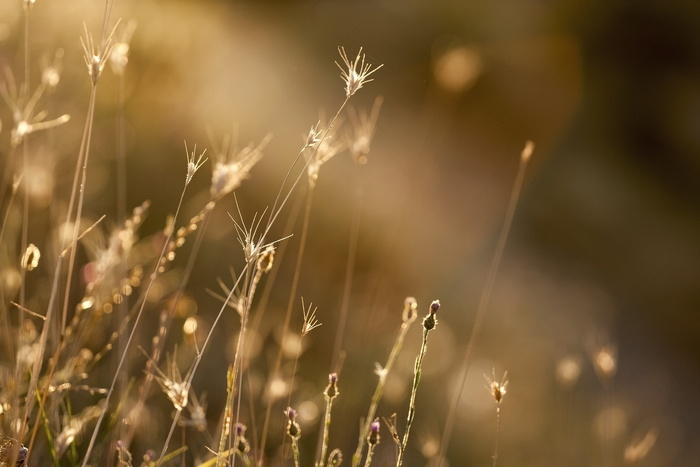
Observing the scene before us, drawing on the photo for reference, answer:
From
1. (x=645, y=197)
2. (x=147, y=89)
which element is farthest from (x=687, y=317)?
(x=147, y=89)

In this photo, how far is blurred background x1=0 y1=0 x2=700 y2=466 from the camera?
2.81 meters

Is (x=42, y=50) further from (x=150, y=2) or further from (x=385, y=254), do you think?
(x=385, y=254)

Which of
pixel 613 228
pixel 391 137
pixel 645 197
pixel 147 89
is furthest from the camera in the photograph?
pixel 645 197

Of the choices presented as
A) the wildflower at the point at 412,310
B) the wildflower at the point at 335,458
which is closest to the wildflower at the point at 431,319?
the wildflower at the point at 412,310

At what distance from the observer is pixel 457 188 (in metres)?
5.21

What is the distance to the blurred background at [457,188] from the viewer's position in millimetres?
2814

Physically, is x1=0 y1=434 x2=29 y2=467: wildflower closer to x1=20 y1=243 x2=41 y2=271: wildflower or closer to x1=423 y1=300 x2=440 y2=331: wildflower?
x1=20 y1=243 x2=41 y2=271: wildflower

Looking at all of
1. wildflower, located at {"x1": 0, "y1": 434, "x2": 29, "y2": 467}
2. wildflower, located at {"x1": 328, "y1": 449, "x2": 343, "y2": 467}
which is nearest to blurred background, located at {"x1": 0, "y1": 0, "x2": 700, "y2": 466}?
wildflower, located at {"x1": 328, "y1": 449, "x2": 343, "y2": 467}

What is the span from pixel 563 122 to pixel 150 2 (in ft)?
12.4

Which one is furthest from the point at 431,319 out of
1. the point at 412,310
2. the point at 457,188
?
the point at 457,188

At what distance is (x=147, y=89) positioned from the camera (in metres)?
3.95

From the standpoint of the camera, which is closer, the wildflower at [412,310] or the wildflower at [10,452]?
the wildflower at [10,452]

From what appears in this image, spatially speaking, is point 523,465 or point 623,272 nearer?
point 523,465

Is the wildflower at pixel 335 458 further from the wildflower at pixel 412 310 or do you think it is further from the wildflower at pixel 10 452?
the wildflower at pixel 10 452
